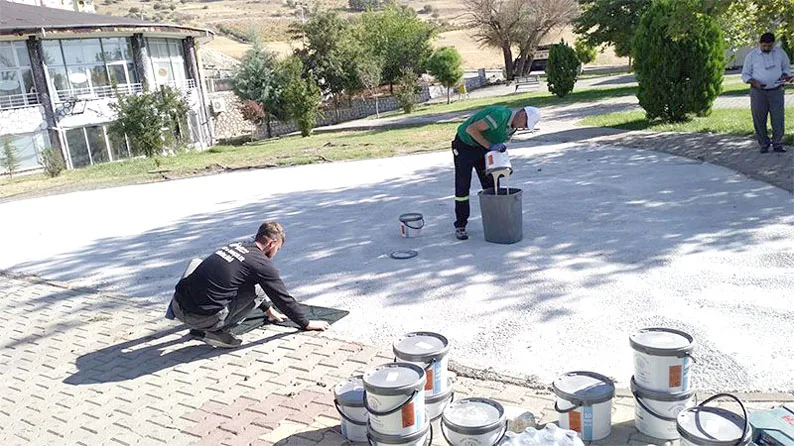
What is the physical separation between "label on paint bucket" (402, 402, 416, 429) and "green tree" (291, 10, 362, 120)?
3591cm

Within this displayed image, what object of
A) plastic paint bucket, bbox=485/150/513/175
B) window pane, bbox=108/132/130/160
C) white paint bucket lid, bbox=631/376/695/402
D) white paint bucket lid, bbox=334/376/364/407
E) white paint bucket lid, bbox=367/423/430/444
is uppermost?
plastic paint bucket, bbox=485/150/513/175

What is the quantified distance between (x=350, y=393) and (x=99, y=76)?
1118 inches

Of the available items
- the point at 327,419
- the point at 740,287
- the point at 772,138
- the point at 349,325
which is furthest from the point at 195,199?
the point at 772,138

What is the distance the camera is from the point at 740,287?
16.5ft

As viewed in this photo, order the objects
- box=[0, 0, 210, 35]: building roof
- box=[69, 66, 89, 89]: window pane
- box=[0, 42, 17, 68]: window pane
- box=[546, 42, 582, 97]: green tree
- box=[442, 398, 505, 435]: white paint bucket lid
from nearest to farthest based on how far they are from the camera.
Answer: box=[442, 398, 505, 435]: white paint bucket lid, box=[0, 0, 210, 35]: building roof, box=[0, 42, 17, 68]: window pane, box=[546, 42, 582, 97]: green tree, box=[69, 66, 89, 89]: window pane

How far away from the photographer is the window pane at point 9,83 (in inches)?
985

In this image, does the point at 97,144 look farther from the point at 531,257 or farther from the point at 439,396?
the point at 439,396

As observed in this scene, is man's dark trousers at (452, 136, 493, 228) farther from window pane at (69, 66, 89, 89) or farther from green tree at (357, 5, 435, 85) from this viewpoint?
green tree at (357, 5, 435, 85)

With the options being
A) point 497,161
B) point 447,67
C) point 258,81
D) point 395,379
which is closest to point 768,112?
point 497,161

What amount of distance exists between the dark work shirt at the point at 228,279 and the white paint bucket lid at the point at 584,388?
2.21m

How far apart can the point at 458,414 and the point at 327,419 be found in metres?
0.94

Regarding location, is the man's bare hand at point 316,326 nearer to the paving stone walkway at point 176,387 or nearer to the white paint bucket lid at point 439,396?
the paving stone walkway at point 176,387

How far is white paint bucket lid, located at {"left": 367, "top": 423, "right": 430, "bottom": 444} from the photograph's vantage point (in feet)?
10.2

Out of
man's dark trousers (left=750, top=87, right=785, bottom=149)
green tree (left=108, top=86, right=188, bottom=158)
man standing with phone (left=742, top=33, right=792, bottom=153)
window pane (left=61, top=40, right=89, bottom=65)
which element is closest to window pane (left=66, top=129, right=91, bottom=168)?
window pane (left=61, top=40, right=89, bottom=65)
